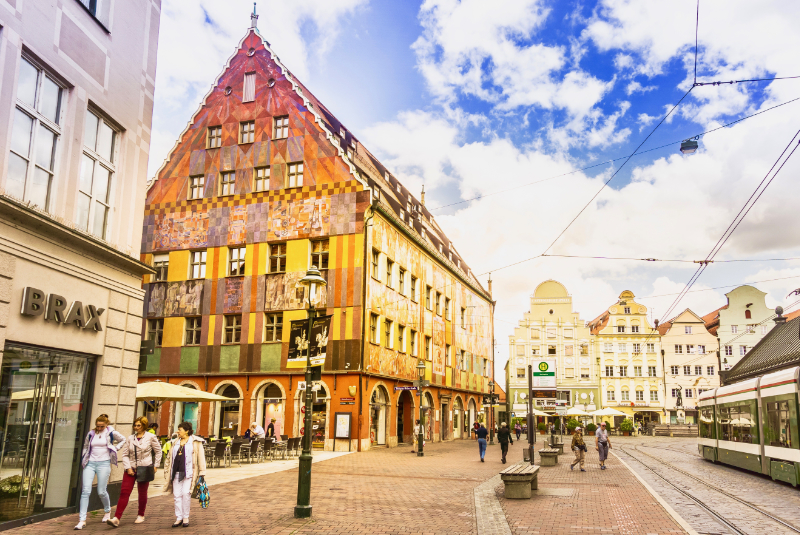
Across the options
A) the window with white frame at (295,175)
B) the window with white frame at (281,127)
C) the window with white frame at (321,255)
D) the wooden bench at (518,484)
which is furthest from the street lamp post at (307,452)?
the window with white frame at (281,127)

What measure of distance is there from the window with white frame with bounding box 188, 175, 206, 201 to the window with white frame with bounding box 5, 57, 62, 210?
25127mm

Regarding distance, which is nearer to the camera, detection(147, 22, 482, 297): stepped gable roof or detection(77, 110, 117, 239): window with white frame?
detection(77, 110, 117, 239): window with white frame

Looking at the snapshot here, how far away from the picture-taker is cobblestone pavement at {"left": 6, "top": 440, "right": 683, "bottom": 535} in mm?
11039

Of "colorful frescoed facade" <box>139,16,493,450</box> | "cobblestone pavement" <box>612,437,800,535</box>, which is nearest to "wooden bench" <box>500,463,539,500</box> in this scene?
"cobblestone pavement" <box>612,437,800,535</box>

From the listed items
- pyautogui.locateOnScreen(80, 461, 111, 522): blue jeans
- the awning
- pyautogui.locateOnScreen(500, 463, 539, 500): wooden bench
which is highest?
the awning

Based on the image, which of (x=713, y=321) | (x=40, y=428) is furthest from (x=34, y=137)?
(x=713, y=321)

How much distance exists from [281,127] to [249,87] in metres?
3.47

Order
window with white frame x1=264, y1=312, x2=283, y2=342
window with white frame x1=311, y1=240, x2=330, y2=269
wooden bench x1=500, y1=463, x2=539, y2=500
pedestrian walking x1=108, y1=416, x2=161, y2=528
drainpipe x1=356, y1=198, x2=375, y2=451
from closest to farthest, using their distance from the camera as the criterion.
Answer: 1. pedestrian walking x1=108, y1=416, x2=161, y2=528
2. wooden bench x1=500, y1=463, x2=539, y2=500
3. drainpipe x1=356, y1=198, x2=375, y2=451
4. window with white frame x1=264, y1=312, x2=283, y2=342
5. window with white frame x1=311, y1=240, x2=330, y2=269

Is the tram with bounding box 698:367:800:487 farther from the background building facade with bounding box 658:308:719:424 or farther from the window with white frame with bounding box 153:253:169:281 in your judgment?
the background building facade with bounding box 658:308:719:424

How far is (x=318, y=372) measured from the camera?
43.9 feet

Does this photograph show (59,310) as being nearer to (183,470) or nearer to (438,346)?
(183,470)

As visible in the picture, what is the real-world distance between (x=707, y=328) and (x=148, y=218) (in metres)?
64.7

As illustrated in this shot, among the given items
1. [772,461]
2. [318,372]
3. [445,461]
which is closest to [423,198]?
[445,461]

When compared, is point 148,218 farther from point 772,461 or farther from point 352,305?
point 772,461
